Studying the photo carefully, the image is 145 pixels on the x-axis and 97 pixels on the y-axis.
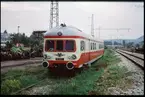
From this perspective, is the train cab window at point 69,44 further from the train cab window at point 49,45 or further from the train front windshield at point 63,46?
the train cab window at point 49,45

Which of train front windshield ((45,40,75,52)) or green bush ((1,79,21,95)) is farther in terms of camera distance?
train front windshield ((45,40,75,52))

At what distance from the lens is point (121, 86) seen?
11141 millimetres

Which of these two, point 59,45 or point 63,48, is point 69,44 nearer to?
point 63,48

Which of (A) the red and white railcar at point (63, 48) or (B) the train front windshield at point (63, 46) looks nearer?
(A) the red and white railcar at point (63, 48)

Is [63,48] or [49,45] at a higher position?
[49,45]

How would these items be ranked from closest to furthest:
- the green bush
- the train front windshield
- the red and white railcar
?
the green bush, the red and white railcar, the train front windshield

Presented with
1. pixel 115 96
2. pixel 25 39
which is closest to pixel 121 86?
pixel 115 96

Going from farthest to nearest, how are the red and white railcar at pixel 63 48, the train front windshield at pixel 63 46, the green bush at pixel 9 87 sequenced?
1. the train front windshield at pixel 63 46
2. the red and white railcar at pixel 63 48
3. the green bush at pixel 9 87

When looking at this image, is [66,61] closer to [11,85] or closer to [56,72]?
[56,72]

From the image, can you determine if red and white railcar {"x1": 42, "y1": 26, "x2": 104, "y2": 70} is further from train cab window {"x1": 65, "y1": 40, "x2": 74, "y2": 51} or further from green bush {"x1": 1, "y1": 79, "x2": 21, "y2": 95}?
green bush {"x1": 1, "y1": 79, "x2": 21, "y2": 95}

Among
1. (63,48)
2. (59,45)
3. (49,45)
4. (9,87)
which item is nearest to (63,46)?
(63,48)

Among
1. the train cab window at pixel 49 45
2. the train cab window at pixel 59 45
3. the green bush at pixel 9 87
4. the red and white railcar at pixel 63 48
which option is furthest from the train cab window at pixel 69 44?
the green bush at pixel 9 87

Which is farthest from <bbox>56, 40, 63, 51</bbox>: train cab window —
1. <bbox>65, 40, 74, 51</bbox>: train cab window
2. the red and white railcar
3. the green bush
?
the green bush

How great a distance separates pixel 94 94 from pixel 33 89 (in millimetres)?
2691
